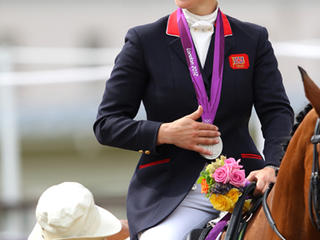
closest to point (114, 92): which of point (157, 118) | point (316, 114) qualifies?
point (157, 118)

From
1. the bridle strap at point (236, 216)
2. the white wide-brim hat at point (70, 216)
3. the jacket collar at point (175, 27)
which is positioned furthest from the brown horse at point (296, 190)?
the white wide-brim hat at point (70, 216)

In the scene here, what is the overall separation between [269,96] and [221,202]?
22.6 inches

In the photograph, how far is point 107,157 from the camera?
20312 mm

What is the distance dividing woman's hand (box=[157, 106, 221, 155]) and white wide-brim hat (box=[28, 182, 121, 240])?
671mm

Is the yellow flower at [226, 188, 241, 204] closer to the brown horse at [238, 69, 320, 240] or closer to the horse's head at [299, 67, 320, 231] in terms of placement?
the brown horse at [238, 69, 320, 240]

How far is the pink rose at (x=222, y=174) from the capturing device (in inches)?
105

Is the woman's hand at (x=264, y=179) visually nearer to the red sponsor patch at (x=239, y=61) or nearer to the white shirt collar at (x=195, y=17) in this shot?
the red sponsor patch at (x=239, y=61)

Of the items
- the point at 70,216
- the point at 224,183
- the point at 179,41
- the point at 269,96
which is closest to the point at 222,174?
the point at 224,183

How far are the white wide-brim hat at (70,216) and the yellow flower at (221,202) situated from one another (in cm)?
80

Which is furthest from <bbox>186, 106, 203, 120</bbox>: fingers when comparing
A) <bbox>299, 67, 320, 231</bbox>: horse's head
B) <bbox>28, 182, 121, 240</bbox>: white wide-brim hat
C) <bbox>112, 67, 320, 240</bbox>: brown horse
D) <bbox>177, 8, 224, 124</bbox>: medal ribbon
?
<bbox>28, 182, 121, 240</bbox>: white wide-brim hat

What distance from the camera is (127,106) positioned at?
295 cm

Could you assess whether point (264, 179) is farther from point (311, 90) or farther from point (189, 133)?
point (311, 90)

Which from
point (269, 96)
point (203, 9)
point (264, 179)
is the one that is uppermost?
point (203, 9)

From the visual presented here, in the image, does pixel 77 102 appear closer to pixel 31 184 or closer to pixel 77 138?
pixel 77 138
